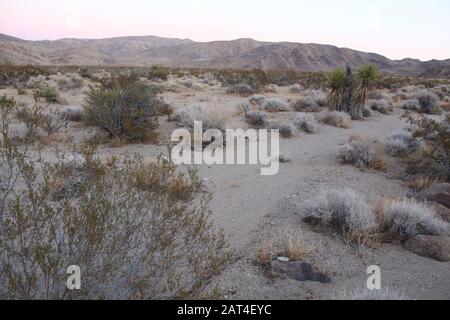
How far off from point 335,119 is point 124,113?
26.3ft

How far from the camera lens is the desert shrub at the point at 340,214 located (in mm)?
4879

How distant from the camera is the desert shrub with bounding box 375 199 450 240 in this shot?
16.1 ft

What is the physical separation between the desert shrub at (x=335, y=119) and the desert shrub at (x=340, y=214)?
8503 millimetres

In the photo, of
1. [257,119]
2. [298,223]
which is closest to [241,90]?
[257,119]

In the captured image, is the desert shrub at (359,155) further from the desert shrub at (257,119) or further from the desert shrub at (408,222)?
the desert shrub at (257,119)

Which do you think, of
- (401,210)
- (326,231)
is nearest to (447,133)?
(401,210)

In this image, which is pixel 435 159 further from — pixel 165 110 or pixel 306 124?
pixel 165 110

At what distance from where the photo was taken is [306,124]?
40.2 feet

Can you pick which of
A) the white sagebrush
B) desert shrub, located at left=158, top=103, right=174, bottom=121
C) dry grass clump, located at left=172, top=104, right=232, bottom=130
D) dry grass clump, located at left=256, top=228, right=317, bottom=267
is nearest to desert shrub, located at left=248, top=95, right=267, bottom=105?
desert shrub, located at left=158, top=103, right=174, bottom=121

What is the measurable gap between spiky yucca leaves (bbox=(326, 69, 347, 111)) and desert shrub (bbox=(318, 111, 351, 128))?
1779 mm
